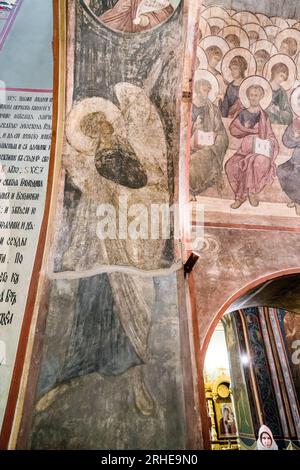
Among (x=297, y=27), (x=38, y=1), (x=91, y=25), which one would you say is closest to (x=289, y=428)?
(x=297, y=27)

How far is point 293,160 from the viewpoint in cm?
594

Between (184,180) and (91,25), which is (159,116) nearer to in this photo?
(184,180)

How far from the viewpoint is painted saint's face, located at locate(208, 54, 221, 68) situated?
5.59m

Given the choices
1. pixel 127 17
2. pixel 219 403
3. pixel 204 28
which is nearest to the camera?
pixel 127 17

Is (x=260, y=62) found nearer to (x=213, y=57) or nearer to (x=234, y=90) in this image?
(x=234, y=90)

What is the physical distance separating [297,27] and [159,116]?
3.61 metres

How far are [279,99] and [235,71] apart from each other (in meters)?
0.93

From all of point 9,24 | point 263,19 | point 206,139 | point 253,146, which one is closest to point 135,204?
point 206,139

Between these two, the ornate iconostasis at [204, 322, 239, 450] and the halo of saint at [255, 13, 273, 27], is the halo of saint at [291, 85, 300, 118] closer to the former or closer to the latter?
the halo of saint at [255, 13, 273, 27]

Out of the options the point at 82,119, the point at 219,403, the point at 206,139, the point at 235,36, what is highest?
the point at 235,36

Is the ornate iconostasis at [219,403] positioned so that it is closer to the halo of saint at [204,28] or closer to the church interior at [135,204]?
the church interior at [135,204]

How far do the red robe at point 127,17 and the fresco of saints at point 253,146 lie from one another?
237 centimetres

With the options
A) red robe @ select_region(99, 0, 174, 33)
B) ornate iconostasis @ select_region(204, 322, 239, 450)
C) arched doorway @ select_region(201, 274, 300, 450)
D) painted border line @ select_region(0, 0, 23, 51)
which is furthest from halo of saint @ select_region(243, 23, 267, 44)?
ornate iconostasis @ select_region(204, 322, 239, 450)

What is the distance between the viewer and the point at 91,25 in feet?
12.5
